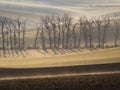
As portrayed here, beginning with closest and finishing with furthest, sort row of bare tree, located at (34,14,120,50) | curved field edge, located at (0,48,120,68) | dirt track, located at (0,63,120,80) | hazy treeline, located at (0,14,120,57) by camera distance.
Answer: dirt track, located at (0,63,120,80)
curved field edge, located at (0,48,120,68)
hazy treeline, located at (0,14,120,57)
row of bare tree, located at (34,14,120,50)

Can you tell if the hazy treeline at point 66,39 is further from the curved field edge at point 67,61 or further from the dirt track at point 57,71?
the dirt track at point 57,71

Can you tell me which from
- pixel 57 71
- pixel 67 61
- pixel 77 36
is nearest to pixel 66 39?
pixel 77 36

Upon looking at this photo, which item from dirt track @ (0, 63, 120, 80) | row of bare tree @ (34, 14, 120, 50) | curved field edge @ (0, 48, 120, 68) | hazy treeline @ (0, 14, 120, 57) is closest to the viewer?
dirt track @ (0, 63, 120, 80)

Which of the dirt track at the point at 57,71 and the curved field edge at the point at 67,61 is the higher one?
the dirt track at the point at 57,71

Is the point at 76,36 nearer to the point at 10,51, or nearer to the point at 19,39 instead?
the point at 19,39

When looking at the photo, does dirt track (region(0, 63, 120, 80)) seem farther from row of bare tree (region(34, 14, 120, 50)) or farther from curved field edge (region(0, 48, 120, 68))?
row of bare tree (region(34, 14, 120, 50))

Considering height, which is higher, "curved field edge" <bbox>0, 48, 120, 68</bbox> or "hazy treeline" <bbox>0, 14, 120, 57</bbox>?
"curved field edge" <bbox>0, 48, 120, 68</bbox>

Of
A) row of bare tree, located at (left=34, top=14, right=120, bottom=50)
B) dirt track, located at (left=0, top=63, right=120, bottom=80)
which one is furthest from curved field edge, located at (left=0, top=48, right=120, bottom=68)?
row of bare tree, located at (left=34, top=14, right=120, bottom=50)

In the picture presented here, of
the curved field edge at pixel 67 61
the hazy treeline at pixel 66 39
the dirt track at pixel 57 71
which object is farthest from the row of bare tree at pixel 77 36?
the dirt track at pixel 57 71

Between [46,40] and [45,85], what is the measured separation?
10061 cm

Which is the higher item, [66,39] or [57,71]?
[57,71]

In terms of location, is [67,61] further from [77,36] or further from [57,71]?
[77,36]

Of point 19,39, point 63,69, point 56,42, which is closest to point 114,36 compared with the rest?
point 56,42

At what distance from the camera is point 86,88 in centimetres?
2872
